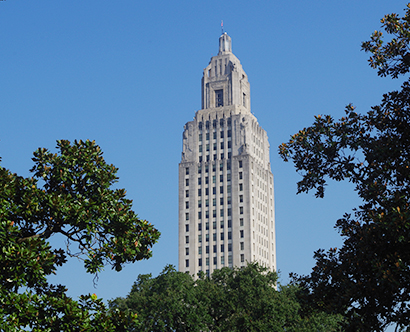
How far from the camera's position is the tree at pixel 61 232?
19578mm

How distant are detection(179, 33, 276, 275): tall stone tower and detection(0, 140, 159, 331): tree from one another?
318 feet

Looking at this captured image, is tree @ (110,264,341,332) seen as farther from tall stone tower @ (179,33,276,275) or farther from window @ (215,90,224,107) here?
window @ (215,90,224,107)

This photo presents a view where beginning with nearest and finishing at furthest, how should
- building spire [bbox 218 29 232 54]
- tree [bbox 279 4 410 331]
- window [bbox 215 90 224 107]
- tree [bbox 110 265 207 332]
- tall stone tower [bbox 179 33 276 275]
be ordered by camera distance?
tree [bbox 279 4 410 331] < tree [bbox 110 265 207 332] < tall stone tower [bbox 179 33 276 275] < window [bbox 215 90 224 107] < building spire [bbox 218 29 232 54]

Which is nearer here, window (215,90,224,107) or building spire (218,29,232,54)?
window (215,90,224,107)

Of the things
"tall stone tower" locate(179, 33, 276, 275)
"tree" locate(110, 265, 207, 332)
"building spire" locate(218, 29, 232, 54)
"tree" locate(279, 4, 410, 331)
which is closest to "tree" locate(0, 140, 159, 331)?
"tree" locate(279, 4, 410, 331)

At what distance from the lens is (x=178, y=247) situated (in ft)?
405

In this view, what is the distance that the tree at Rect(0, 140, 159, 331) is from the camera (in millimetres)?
19578

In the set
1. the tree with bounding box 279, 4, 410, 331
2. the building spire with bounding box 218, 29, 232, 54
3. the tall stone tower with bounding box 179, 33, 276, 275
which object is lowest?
the tree with bounding box 279, 4, 410, 331

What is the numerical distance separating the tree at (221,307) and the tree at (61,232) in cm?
3526

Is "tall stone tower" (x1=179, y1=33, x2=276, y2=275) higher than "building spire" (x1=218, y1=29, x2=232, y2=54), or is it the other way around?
"building spire" (x1=218, y1=29, x2=232, y2=54)

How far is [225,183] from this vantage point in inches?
4934

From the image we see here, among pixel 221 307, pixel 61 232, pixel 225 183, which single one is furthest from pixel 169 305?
pixel 225 183

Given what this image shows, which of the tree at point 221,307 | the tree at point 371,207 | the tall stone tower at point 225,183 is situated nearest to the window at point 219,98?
the tall stone tower at point 225,183

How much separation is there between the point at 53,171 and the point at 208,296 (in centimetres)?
4012
